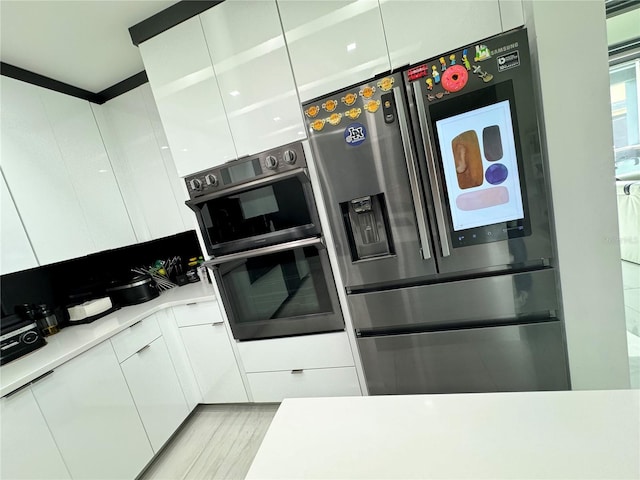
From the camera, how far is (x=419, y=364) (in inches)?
51.9

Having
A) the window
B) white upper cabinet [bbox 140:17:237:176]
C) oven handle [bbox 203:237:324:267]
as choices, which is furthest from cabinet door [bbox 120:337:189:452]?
the window

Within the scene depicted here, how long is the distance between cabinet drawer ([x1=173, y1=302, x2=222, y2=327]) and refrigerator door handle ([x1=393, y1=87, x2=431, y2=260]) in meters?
1.33

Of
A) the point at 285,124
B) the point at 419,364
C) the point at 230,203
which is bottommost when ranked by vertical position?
the point at 419,364

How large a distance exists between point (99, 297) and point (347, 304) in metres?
1.87

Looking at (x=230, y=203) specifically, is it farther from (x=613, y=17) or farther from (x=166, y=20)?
(x=613, y=17)

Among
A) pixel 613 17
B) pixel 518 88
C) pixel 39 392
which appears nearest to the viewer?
pixel 518 88

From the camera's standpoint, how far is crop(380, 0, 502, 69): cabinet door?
110 cm

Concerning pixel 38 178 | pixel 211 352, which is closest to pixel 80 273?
pixel 38 178

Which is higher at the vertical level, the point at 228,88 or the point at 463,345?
the point at 228,88

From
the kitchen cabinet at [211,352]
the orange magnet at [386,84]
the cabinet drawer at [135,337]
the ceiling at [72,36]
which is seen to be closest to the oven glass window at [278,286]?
the kitchen cabinet at [211,352]

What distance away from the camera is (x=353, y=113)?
1.17 metres

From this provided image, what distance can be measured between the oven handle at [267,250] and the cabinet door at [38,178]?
96cm

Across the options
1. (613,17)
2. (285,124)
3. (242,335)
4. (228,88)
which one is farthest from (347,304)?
(613,17)

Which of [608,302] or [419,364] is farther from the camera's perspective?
[419,364]
